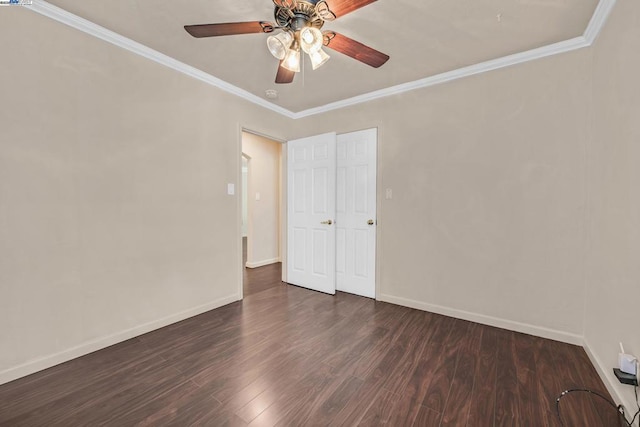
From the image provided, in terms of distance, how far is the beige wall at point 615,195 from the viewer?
1.48 metres

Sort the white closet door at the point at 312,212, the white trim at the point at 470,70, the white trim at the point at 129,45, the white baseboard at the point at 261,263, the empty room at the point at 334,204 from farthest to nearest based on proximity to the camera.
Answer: the white baseboard at the point at 261,263, the white closet door at the point at 312,212, the white trim at the point at 470,70, the white trim at the point at 129,45, the empty room at the point at 334,204

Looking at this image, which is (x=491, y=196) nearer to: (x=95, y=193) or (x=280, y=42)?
(x=280, y=42)

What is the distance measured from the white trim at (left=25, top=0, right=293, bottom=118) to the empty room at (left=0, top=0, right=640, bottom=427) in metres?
0.01

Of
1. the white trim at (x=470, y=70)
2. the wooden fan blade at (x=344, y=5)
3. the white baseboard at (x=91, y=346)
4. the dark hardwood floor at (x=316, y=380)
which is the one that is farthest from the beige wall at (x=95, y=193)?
the wooden fan blade at (x=344, y=5)

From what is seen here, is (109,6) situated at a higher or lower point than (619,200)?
higher

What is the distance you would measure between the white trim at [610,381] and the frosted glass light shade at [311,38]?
2.63 m

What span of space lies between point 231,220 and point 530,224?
3.07m

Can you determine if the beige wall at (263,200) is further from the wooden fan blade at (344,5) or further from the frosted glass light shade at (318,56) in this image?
the wooden fan blade at (344,5)

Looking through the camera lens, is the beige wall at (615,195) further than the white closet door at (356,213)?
No

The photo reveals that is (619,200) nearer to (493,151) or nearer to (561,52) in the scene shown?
(493,151)

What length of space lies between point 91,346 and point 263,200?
341cm

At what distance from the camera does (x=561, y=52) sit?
7.52 ft

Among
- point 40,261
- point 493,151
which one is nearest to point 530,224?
point 493,151

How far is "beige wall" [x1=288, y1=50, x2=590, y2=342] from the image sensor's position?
2295mm
